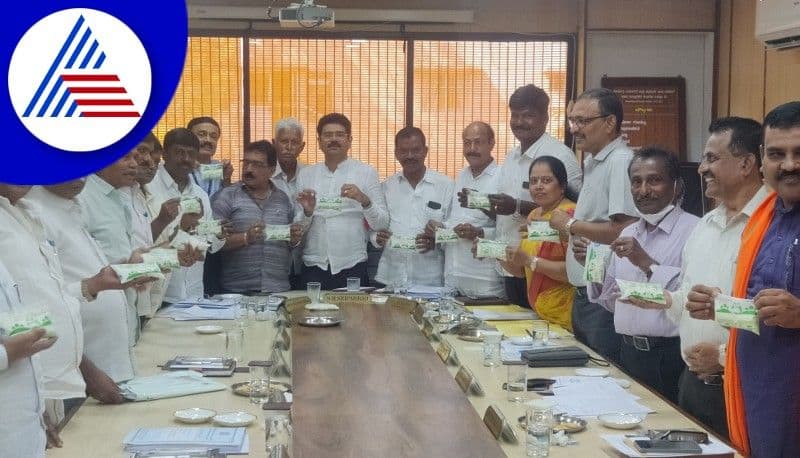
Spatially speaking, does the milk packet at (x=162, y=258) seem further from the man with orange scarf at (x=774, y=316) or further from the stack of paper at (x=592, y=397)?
the man with orange scarf at (x=774, y=316)

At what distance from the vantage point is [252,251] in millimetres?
5516

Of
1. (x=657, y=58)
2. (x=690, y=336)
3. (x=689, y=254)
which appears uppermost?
(x=657, y=58)

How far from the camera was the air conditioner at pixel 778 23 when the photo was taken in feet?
19.9

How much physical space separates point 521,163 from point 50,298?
3097mm

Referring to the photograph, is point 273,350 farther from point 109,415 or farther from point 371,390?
point 109,415

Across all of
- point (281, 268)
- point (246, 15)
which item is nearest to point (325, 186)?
point (281, 268)

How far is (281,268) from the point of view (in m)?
5.59

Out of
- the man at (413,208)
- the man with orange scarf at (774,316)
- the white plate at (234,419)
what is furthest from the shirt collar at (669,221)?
the man at (413,208)

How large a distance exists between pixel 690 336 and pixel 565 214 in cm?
128

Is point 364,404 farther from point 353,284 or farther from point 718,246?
point 353,284

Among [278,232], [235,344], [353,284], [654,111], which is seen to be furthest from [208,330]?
[654,111]

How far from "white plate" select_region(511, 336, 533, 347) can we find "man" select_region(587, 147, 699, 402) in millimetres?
380

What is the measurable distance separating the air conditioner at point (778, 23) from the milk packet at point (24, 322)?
5.10 meters

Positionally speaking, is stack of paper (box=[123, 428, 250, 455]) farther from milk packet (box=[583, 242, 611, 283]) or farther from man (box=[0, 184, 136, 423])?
milk packet (box=[583, 242, 611, 283])
